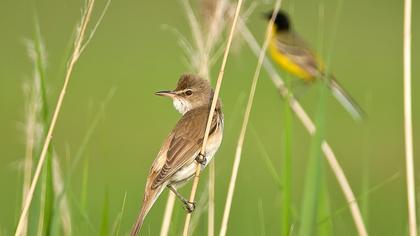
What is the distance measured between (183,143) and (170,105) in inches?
531

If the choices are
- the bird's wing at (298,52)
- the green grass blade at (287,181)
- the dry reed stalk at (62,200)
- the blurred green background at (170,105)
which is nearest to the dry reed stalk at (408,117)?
the green grass blade at (287,181)

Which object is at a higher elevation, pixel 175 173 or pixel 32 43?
pixel 32 43

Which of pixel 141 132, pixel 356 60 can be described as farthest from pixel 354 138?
pixel 356 60

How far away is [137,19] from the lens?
24266mm

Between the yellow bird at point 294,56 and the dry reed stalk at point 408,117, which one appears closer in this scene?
the dry reed stalk at point 408,117

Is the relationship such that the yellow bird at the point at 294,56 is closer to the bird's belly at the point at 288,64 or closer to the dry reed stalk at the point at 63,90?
the bird's belly at the point at 288,64

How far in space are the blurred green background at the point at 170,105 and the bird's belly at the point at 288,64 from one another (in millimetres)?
754

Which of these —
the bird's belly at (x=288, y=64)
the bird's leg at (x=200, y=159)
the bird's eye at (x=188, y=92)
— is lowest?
the bird's leg at (x=200, y=159)

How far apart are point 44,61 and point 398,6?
20.3 m

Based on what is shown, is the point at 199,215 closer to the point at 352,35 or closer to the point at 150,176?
the point at 150,176

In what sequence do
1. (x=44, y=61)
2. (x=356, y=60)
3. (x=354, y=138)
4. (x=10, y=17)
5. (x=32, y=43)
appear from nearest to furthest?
(x=44, y=61) → (x=32, y=43) → (x=354, y=138) → (x=356, y=60) → (x=10, y=17)

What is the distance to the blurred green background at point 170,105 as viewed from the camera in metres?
13.0

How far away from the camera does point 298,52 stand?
943 cm

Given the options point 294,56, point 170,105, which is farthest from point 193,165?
point 170,105
